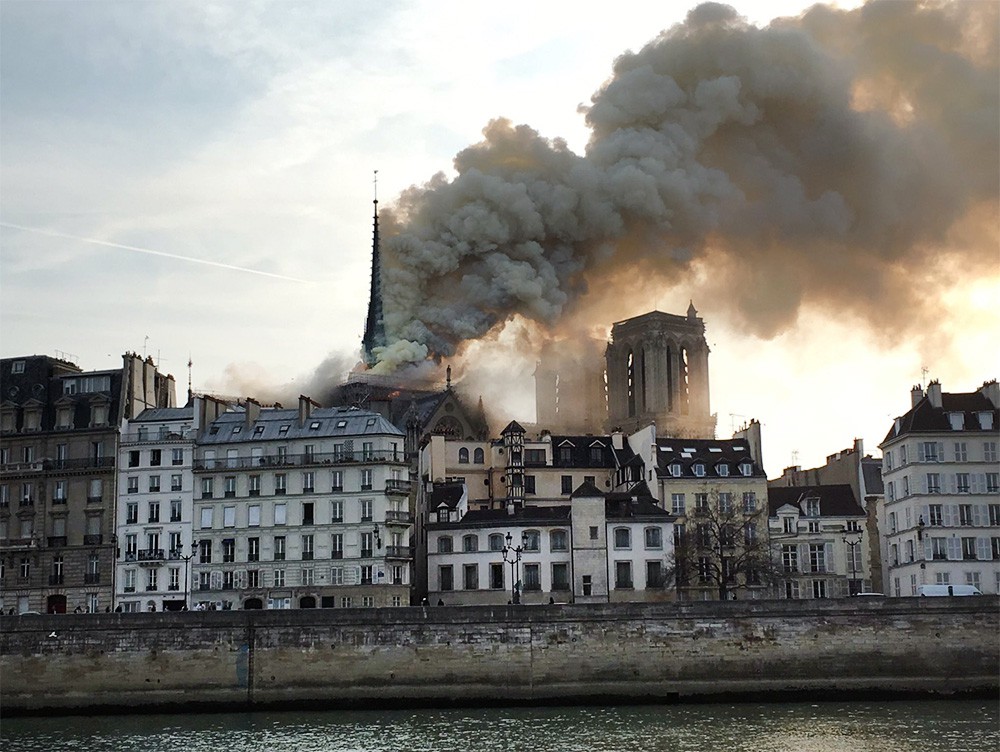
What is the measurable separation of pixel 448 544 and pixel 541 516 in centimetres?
500

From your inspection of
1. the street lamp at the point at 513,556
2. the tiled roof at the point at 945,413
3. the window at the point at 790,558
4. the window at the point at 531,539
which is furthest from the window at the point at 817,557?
the street lamp at the point at 513,556

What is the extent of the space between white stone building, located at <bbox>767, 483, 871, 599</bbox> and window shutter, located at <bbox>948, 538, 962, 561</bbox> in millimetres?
8977

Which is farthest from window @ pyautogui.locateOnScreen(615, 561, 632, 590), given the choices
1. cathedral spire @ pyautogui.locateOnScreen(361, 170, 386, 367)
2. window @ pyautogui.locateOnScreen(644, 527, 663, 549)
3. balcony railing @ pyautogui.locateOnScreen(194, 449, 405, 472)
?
cathedral spire @ pyautogui.locateOnScreen(361, 170, 386, 367)

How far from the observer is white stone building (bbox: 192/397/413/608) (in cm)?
7450

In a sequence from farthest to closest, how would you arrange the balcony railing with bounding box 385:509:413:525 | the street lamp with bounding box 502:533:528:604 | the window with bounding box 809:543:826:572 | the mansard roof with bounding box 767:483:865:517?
the mansard roof with bounding box 767:483:865:517
the window with bounding box 809:543:826:572
the balcony railing with bounding box 385:509:413:525
the street lamp with bounding box 502:533:528:604

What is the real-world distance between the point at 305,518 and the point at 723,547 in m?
21.2

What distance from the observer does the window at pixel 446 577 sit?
77125 millimetres

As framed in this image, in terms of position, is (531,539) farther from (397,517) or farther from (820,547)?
(820,547)

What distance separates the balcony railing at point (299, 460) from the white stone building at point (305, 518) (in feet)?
0.17

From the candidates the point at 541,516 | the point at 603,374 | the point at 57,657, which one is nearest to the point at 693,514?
the point at 541,516

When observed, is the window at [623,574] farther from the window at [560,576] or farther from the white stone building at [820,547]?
the white stone building at [820,547]

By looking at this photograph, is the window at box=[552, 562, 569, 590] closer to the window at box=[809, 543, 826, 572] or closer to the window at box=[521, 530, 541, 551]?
the window at box=[521, 530, 541, 551]

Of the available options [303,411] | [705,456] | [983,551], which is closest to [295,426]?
[303,411]

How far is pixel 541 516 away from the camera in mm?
77250
